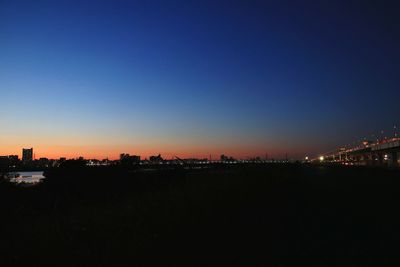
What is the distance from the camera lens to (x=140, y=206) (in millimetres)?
14742

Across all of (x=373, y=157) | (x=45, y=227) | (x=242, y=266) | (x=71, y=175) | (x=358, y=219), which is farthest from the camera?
(x=373, y=157)

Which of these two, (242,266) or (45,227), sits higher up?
(45,227)

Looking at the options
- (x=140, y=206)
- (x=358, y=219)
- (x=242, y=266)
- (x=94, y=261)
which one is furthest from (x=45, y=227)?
(x=358, y=219)

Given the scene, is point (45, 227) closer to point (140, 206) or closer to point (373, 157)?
point (140, 206)

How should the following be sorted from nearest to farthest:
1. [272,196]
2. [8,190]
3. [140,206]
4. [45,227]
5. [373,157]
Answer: [45,227], [140,206], [272,196], [8,190], [373,157]

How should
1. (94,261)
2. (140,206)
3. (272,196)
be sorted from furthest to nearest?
(272,196) → (140,206) → (94,261)

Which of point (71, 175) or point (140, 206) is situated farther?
point (71, 175)

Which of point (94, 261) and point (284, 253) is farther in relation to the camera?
point (284, 253)

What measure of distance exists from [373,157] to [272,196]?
158589 millimetres

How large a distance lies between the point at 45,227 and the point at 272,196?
1902 cm

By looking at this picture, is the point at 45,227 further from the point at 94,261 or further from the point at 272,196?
the point at 272,196

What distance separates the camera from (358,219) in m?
17.8

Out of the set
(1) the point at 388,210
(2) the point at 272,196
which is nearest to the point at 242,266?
(1) the point at 388,210

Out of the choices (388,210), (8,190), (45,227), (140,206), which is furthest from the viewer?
(8,190)
